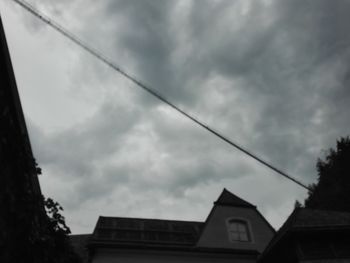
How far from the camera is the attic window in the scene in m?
14.4

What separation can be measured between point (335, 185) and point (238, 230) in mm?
18454

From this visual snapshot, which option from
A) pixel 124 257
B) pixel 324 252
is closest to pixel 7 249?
pixel 124 257

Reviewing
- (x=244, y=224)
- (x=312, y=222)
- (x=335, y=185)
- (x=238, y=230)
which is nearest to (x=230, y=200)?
(x=244, y=224)

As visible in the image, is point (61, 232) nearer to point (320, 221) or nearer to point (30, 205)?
point (30, 205)

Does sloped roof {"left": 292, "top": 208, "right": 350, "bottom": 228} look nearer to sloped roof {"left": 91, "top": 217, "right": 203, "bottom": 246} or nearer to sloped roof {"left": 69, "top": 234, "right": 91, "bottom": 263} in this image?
sloped roof {"left": 91, "top": 217, "right": 203, "bottom": 246}

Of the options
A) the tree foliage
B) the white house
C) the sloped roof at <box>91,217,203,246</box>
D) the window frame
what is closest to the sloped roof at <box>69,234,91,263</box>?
the white house

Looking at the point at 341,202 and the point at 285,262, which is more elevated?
the point at 341,202

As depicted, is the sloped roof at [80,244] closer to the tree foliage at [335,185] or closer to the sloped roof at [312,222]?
the sloped roof at [312,222]

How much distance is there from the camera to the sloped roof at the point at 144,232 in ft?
42.8

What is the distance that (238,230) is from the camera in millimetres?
14719

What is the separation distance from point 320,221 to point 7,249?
9694 millimetres

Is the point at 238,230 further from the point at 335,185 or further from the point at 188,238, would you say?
the point at 335,185

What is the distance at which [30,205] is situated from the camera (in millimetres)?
5457

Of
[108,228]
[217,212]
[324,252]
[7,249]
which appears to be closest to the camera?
[7,249]
